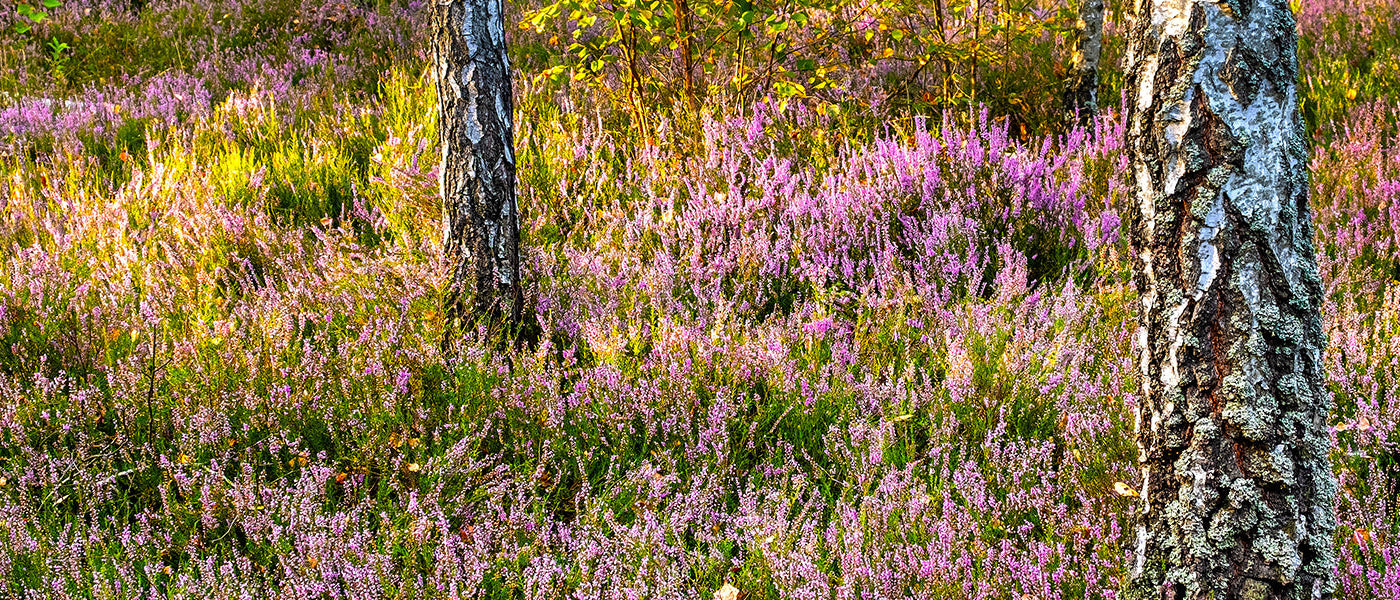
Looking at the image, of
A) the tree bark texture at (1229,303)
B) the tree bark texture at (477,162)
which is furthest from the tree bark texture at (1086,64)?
the tree bark texture at (1229,303)

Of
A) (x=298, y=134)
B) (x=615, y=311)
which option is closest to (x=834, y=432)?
(x=615, y=311)

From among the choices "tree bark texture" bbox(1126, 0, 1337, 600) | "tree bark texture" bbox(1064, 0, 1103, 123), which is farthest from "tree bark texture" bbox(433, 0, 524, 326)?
"tree bark texture" bbox(1064, 0, 1103, 123)

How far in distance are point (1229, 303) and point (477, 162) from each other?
2.06 metres

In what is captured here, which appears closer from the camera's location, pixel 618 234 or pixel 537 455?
pixel 537 455

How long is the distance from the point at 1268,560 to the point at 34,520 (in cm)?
238

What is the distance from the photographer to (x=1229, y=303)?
4.62 feet

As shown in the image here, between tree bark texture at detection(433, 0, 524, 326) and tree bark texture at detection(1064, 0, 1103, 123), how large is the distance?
299 centimetres

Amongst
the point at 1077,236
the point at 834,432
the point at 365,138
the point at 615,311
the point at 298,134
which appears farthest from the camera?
the point at 298,134

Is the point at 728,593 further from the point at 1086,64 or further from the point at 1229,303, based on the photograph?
the point at 1086,64

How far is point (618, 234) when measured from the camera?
373cm

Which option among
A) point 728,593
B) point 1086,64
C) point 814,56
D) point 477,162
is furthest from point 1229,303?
point 814,56

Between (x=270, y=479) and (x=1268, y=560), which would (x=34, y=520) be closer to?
(x=270, y=479)

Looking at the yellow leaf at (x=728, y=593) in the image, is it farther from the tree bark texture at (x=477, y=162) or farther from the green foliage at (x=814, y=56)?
the green foliage at (x=814, y=56)

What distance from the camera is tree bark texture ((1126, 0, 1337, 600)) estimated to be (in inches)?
52.7
